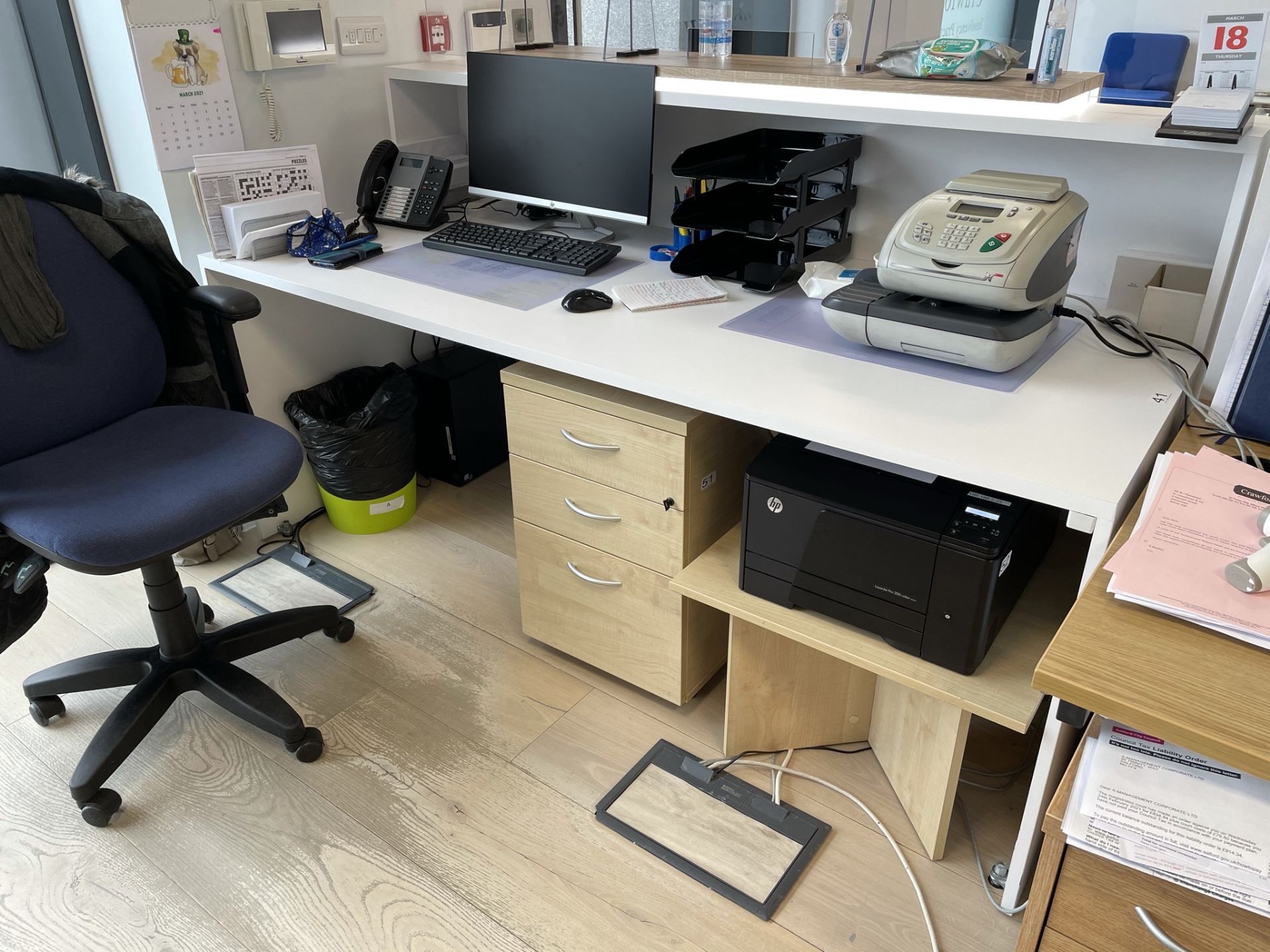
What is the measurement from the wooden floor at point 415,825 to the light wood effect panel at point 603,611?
0.29 ft

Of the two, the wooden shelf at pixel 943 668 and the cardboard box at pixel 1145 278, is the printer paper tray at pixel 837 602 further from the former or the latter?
the cardboard box at pixel 1145 278

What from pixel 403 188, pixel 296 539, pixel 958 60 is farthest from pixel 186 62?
pixel 958 60

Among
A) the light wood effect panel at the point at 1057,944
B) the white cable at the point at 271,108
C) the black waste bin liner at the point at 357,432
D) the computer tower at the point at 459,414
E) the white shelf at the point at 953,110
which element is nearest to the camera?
the light wood effect panel at the point at 1057,944

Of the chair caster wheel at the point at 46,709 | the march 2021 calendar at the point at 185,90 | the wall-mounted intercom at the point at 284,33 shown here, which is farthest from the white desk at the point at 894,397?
the chair caster wheel at the point at 46,709

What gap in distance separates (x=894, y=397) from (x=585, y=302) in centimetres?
64

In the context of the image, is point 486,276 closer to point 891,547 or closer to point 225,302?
point 225,302

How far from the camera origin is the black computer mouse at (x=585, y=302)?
1.79 m

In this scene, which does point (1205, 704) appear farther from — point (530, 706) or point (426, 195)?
point (426, 195)

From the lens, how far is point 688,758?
5.94 feet

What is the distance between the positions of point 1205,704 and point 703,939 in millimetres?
903

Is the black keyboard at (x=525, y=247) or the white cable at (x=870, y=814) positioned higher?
the black keyboard at (x=525, y=247)

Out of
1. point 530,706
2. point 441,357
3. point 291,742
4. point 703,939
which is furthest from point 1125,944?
point 441,357

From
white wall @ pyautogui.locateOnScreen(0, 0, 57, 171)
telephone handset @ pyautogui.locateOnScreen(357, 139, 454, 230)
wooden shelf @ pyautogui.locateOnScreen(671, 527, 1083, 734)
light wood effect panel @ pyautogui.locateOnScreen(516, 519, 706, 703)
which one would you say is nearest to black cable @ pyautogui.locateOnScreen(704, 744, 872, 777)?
light wood effect panel @ pyautogui.locateOnScreen(516, 519, 706, 703)

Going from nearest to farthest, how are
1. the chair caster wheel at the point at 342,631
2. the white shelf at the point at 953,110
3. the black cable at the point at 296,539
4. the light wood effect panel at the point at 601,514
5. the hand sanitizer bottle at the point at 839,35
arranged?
1. the white shelf at the point at 953,110
2. the light wood effect panel at the point at 601,514
3. the hand sanitizer bottle at the point at 839,35
4. the chair caster wheel at the point at 342,631
5. the black cable at the point at 296,539
